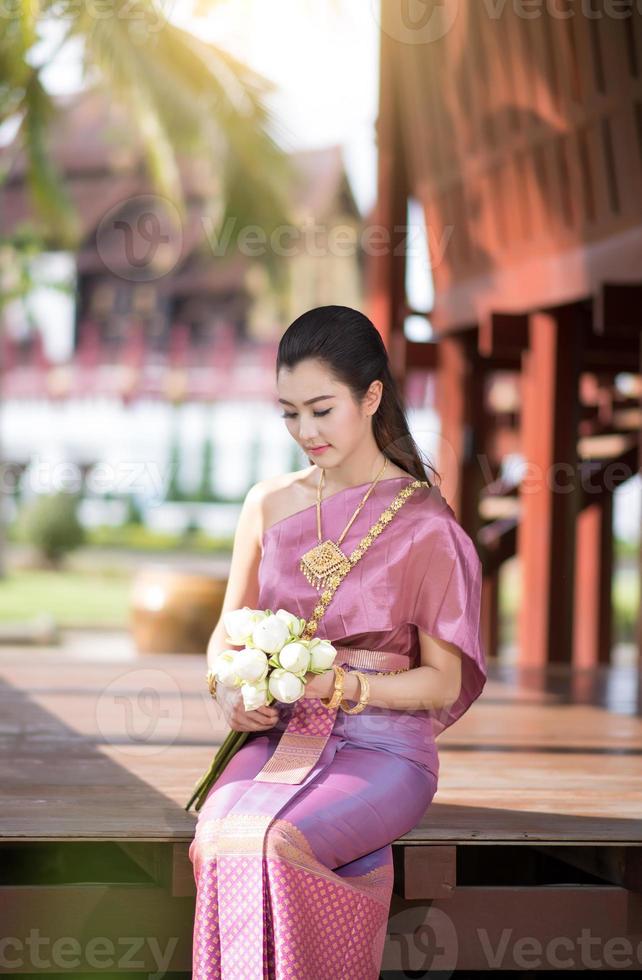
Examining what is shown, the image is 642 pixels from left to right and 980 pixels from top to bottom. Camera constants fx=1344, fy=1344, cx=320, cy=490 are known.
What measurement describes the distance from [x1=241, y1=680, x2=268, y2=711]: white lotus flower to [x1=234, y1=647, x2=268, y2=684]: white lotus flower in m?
0.01

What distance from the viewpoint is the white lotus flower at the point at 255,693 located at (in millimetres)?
2986

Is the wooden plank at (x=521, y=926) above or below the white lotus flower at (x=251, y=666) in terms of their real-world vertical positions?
below

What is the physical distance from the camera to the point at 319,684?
3074mm

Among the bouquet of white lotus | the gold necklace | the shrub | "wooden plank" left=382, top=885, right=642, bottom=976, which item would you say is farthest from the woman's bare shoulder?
the shrub

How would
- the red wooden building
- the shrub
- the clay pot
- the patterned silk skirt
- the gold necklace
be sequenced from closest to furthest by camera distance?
the patterned silk skirt < the gold necklace < the red wooden building < the clay pot < the shrub

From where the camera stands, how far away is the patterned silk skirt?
2.84 m

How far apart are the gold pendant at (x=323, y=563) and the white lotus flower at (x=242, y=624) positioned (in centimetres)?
27

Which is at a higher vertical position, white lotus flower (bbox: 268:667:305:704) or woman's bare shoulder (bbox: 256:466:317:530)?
woman's bare shoulder (bbox: 256:466:317:530)

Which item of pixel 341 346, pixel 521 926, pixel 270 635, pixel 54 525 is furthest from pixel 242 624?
pixel 54 525

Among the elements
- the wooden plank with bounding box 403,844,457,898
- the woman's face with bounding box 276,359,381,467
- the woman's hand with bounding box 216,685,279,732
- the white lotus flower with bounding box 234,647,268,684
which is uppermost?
the woman's face with bounding box 276,359,381,467

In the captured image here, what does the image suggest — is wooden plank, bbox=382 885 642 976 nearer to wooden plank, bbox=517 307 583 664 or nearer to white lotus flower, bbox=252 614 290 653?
white lotus flower, bbox=252 614 290 653

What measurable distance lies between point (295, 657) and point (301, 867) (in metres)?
0.44

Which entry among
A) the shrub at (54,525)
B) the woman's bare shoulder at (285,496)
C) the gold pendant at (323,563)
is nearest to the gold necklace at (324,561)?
the gold pendant at (323,563)

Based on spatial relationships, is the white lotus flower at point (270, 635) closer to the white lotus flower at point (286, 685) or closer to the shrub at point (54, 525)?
the white lotus flower at point (286, 685)
